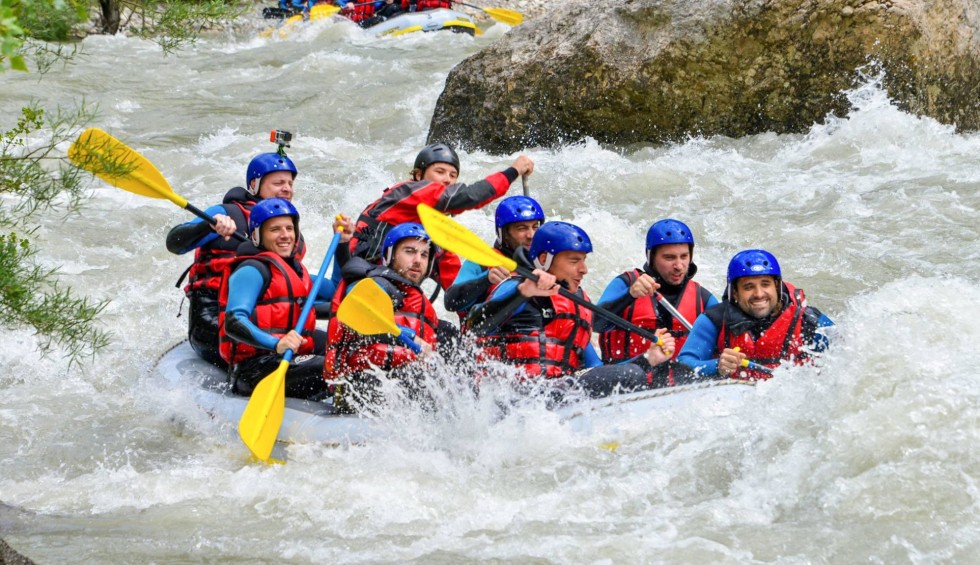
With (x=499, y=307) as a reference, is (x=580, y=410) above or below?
below

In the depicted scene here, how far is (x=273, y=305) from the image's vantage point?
220 inches

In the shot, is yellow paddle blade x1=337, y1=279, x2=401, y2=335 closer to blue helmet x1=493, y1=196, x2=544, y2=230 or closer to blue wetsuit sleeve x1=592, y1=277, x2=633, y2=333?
blue helmet x1=493, y1=196, x2=544, y2=230

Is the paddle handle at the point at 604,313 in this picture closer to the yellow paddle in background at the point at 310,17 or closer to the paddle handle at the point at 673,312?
the paddle handle at the point at 673,312

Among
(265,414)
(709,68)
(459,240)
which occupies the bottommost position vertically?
(265,414)

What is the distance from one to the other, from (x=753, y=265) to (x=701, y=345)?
423mm

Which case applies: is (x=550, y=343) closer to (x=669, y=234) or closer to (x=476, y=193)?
(x=669, y=234)

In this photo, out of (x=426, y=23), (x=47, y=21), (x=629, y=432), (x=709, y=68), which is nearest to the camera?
(x=47, y=21)

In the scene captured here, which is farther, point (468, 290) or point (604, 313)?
point (468, 290)

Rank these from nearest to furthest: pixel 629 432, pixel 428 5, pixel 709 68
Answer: pixel 629 432, pixel 709 68, pixel 428 5

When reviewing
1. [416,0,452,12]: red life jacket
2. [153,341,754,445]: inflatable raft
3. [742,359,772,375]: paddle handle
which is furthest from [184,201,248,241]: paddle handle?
[416,0,452,12]: red life jacket

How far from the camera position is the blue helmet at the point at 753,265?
5078 millimetres

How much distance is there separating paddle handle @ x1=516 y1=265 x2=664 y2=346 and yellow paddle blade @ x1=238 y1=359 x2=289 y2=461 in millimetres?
1169

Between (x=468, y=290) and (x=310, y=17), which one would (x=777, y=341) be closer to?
(x=468, y=290)

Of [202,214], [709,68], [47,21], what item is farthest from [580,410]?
[709,68]
